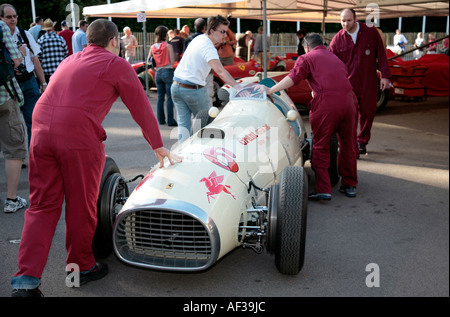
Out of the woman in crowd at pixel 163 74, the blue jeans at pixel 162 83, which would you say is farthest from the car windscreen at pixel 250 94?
the blue jeans at pixel 162 83

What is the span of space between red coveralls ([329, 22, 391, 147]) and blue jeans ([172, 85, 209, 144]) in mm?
2056

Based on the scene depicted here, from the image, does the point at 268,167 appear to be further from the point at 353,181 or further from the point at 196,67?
the point at 196,67

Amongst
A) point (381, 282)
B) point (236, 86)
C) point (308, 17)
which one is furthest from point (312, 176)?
point (308, 17)

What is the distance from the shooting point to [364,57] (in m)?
6.33

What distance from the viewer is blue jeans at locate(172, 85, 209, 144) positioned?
5613 mm

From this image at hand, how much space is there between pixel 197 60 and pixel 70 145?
2865mm

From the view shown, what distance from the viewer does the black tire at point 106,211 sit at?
3.46 meters

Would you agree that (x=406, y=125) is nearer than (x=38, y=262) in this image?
No

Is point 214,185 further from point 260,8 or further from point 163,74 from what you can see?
point 260,8

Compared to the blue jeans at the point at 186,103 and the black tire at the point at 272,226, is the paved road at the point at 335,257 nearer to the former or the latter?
the black tire at the point at 272,226

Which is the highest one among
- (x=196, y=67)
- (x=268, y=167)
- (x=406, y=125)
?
(x=196, y=67)

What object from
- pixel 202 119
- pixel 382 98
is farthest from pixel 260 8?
pixel 202 119

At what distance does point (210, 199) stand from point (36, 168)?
3.79ft

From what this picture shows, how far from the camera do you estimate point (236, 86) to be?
4.98 metres
